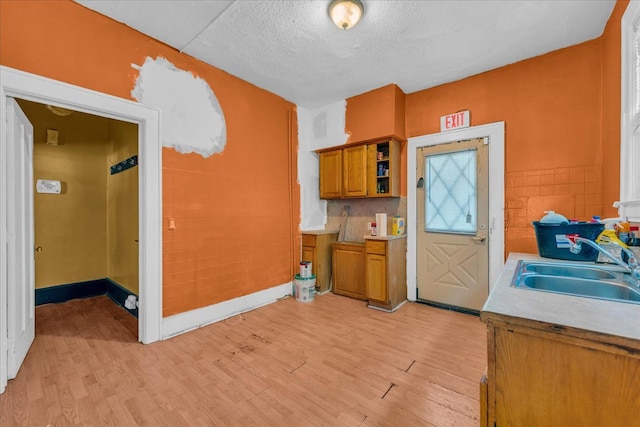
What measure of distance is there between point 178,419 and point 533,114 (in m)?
4.07

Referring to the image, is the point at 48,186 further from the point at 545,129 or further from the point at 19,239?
the point at 545,129

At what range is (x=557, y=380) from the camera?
845mm

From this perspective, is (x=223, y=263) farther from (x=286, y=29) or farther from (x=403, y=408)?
(x=286, y=29)

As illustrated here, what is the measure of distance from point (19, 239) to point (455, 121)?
4.45m

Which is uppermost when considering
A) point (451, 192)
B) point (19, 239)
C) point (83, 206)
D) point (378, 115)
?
point (378, 115)

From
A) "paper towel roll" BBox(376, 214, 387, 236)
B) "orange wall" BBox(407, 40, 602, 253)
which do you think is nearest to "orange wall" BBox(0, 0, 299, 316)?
"paper towel roll" BBox(376, 214, 387, 236)

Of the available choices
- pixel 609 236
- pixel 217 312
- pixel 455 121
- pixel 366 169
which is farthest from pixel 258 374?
pixel 455 121

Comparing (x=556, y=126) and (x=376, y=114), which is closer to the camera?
(x=556, y=126)

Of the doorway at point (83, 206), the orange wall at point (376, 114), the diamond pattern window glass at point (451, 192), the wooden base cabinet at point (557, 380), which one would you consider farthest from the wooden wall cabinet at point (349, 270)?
the wooden base cabinet at point (557, 380)

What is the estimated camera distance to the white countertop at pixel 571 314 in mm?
787

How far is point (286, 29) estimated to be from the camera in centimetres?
242

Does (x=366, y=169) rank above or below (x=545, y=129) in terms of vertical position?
below

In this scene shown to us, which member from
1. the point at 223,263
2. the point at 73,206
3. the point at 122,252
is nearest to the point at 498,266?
the point at 223,263

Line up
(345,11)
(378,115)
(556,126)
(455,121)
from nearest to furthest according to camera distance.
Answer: (345,11), (556,126), (455,121), (378,115)
